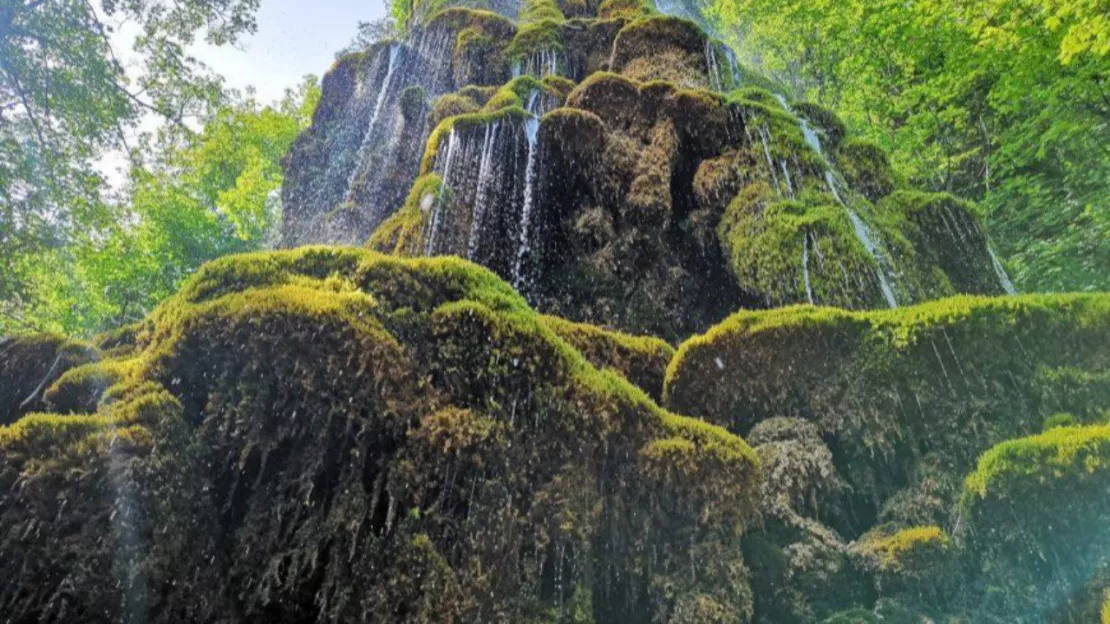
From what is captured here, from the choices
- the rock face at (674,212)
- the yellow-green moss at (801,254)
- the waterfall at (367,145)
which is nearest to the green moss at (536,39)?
the waterfall at (367,145)

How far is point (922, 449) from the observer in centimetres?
493

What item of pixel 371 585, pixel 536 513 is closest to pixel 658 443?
pixel 536 513

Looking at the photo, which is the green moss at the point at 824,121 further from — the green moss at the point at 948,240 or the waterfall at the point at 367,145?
the waterfall at the point at 367,145

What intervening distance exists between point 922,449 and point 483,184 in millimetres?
6986

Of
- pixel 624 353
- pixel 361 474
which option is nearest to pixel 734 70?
pixel 624 353

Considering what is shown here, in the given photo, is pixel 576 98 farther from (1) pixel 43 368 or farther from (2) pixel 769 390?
(1) pixel 43 368

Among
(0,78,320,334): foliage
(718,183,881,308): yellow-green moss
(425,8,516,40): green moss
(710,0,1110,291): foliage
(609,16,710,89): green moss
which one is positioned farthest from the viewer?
(0,78,320,334): foliage

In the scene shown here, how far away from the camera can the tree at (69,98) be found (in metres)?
10.5

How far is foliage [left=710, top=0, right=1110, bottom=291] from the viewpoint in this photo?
989cm

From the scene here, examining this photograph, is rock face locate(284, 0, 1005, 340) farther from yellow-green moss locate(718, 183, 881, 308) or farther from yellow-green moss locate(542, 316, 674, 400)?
yellow-green moss locate(542, 316, 674, 400)

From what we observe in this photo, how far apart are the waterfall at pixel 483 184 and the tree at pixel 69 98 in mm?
6379

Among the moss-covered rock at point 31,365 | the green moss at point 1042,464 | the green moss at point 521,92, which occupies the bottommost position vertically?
the green moss at point 1042,464

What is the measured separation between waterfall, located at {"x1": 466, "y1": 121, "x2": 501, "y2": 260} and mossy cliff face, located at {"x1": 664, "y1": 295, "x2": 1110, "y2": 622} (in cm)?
466

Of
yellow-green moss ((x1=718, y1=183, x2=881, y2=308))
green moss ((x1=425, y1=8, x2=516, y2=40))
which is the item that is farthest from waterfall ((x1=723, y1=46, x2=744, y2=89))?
green moss ((x1=425, y1=8, x2=516, y2=40))
